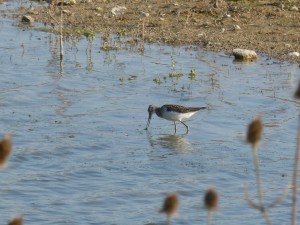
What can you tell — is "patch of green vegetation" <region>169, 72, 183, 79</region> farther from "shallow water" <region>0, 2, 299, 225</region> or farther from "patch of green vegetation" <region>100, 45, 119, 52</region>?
"patch of green vegetation" <region>100, 45, 119, 52</region>

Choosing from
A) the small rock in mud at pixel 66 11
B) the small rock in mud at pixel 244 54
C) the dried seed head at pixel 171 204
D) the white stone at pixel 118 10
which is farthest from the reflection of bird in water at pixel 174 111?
the dried seed head at pixel 171 204

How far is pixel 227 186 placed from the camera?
1002cm

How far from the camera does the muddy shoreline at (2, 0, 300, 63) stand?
16.7m

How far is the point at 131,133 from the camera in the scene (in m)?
12.2

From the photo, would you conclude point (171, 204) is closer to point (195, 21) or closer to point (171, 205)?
point (171, 205)

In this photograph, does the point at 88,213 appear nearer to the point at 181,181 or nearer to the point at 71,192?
the point at 71,192

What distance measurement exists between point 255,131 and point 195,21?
49.8 feet

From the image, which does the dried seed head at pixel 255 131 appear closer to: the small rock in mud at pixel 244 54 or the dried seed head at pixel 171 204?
the dried seed head at pixel 171 204

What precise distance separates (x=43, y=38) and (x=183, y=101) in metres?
5.33

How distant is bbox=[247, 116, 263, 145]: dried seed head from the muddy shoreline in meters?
12.7

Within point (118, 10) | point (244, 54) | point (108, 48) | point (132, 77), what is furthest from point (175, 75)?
point (118, 10)

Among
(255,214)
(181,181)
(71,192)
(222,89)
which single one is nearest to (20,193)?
(71,192)

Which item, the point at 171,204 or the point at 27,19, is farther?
the point at 27,19

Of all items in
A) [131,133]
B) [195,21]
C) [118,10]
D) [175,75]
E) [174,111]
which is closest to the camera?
[174,111]
